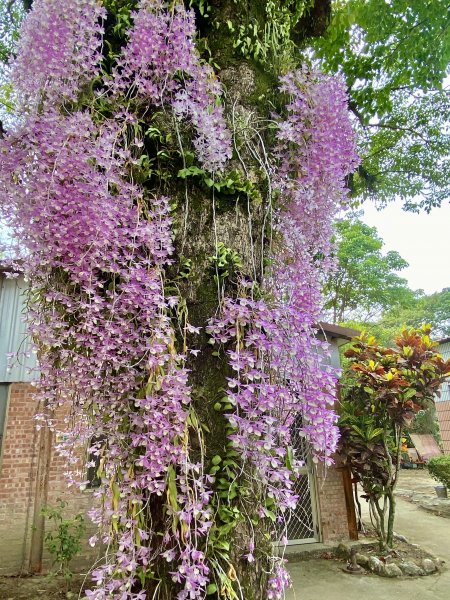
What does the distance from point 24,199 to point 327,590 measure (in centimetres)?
500

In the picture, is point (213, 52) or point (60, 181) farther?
point (213, 52)

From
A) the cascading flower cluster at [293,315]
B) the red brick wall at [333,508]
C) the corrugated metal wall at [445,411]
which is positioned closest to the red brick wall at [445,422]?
the corrugated metal wall at [445,411]

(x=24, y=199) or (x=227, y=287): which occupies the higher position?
(x=24, y=199)

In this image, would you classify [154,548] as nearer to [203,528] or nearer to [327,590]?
[203,528]

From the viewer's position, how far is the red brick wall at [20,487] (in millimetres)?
4809

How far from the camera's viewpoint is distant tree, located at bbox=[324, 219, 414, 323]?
15805mm

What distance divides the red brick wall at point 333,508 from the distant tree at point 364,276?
9.32 meters

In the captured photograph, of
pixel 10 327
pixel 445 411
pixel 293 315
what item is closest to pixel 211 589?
pixel 293 315

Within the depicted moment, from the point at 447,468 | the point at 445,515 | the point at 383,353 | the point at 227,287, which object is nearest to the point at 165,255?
the point at 227,287

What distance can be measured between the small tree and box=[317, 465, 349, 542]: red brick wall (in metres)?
0.45

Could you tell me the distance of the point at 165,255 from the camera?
153cm

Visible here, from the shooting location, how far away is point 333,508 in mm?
6266

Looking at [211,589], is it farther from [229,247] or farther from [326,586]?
[326,586]

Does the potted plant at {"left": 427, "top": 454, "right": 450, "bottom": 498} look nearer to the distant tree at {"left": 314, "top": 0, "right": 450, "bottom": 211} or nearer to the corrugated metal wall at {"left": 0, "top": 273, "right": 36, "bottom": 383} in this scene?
the distant tree at {"left": 314, "top": 0, "right": 450, "bottom": 211}
